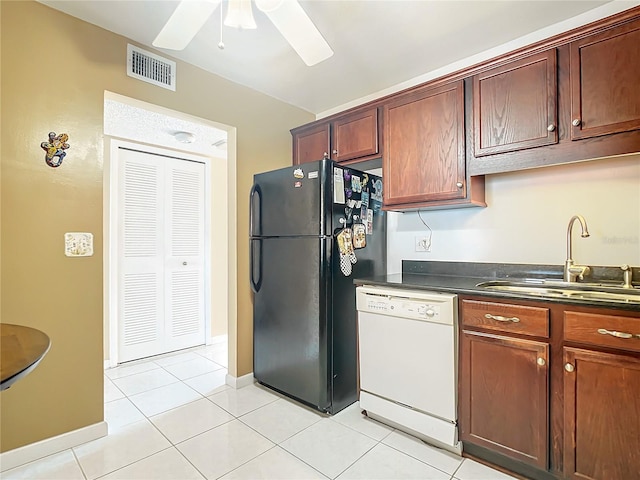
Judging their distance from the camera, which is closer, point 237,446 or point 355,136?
point 237,446

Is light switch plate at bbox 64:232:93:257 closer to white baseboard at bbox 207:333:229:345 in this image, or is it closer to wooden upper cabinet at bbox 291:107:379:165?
wooden upper cabinet at bbox 291:107:379:165

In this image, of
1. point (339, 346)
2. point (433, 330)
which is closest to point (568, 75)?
point (433, 330)

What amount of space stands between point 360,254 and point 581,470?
158cm

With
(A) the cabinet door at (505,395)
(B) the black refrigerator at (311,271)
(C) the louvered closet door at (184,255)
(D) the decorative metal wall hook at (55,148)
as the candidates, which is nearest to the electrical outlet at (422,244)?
(B) the black refrigerator at (311,271)

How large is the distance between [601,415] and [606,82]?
1526 mm

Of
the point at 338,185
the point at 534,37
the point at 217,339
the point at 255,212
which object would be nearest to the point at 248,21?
the point at 338,185

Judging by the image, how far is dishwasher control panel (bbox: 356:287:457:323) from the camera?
5.87ft

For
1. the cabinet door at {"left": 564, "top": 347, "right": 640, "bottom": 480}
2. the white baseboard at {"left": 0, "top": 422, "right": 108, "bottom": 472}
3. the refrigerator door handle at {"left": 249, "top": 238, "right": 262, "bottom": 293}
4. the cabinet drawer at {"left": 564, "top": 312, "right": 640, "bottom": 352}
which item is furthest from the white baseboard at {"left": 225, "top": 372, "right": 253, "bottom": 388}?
the cabinet drawer at {"left": 564, "top": 312, "right": 640, "bottom": 352}

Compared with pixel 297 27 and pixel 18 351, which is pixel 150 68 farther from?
pixel 18 351

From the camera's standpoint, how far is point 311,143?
9.85 feet

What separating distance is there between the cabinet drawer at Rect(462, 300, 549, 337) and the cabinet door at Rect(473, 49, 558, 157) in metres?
0.90

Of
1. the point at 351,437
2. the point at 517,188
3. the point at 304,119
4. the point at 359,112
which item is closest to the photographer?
the point at 351,437

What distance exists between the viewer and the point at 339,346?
231cm

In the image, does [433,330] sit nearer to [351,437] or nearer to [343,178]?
[351,437]
